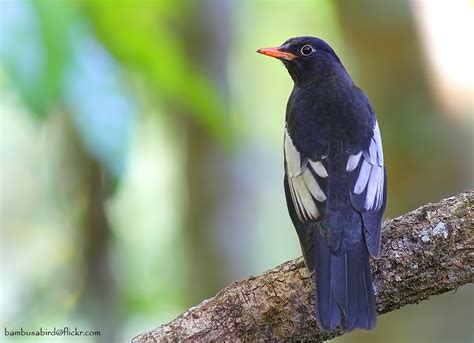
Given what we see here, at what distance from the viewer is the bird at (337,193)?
3568 mm

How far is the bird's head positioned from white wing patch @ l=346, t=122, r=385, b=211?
3.61 ft

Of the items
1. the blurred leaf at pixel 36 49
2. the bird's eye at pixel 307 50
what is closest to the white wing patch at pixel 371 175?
the bird's eye at pixel 307 50

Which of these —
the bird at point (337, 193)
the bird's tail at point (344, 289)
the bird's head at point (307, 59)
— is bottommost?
the bird's tail at point (344, 289)

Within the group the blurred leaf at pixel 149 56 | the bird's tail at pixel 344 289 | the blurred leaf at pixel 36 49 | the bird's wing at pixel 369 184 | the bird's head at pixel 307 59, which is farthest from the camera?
the bird's head at pixel 307 59

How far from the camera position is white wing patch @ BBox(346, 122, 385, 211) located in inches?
161

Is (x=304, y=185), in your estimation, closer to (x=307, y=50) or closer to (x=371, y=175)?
(x=371, y=175)

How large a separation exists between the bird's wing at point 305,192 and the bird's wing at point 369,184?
17cm

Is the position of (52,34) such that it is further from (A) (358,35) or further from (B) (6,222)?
(B) (6,222)

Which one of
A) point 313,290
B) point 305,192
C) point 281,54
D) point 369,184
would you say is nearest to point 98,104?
point 313,290

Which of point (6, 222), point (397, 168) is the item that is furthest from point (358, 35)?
point (6, 222)

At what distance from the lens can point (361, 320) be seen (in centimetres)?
349

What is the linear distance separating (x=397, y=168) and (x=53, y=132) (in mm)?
3037

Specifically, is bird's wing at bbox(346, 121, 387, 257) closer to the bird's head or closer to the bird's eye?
the bird's head

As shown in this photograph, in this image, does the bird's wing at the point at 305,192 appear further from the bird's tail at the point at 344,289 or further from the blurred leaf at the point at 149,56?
the blurred leaf at the point at 149,56
